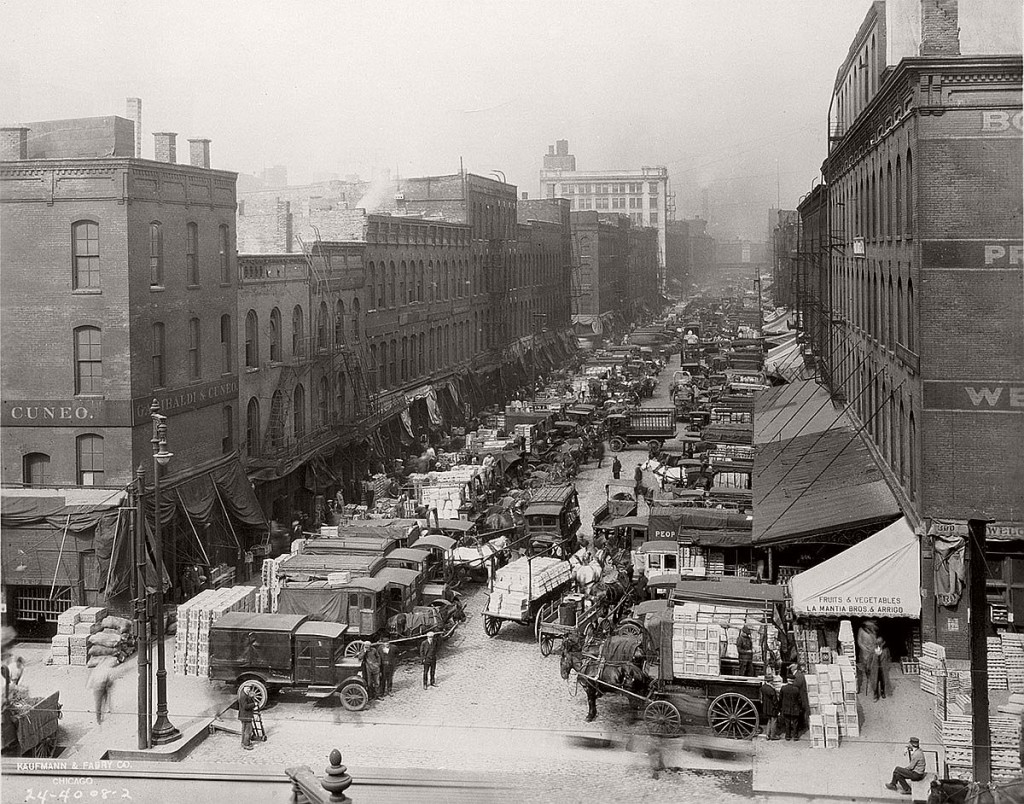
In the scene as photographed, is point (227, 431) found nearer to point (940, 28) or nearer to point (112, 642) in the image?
point (112, 642)

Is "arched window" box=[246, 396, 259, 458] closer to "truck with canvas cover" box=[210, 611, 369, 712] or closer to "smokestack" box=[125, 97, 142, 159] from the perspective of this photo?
"smokestack" box=[125, 97, 142, 159]

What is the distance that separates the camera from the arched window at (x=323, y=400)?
41812 mm

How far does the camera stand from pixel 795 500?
2722cm

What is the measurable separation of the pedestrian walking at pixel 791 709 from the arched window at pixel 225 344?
1981 cm

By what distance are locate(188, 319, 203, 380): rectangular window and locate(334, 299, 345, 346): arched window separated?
1221 centimetres

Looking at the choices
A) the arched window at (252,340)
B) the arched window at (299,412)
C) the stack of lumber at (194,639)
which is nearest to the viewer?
the stack of lumber at (194,639)

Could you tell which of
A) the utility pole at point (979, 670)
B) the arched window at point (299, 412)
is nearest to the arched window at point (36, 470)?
the arched window at point (299, 412)

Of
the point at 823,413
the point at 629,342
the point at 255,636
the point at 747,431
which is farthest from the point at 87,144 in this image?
the point at 629,342

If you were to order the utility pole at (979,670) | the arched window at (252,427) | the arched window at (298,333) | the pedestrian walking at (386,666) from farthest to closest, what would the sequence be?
the arched window at (298,333) < the arched window at (252,427) < the pedestrian walking at (386,666) < the utility pole at (979,670)

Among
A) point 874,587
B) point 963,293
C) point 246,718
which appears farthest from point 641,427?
point 246,718

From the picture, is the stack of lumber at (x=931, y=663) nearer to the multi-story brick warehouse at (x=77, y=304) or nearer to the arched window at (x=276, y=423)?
the multi-story brick warehouse at (x=77, y=304)

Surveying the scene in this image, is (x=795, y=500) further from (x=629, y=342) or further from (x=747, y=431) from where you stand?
(x=629, y=342)

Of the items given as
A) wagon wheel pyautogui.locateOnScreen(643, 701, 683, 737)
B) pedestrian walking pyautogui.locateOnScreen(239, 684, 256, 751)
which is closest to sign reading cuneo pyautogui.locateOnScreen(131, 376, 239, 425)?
pedestrian walking pyautogui.locateOnScreen(239, 684, 256, 751)

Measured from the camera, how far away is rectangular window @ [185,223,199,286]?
31312 millimetres
